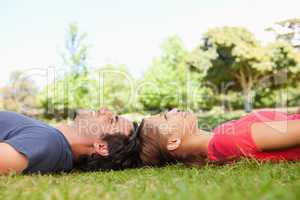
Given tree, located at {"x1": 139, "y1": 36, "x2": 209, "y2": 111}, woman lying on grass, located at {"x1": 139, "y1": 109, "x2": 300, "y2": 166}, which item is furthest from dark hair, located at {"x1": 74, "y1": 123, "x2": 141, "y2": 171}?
tree, located at {"x1": 139, "y1": 36, "x2": 209, "y2": 111}

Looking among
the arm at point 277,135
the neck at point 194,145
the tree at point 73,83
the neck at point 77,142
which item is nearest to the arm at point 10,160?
the neck at point 77,142

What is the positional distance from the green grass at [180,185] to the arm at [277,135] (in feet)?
0.73

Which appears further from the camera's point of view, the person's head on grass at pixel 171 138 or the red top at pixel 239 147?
the person's head on grass at pixel 171 138

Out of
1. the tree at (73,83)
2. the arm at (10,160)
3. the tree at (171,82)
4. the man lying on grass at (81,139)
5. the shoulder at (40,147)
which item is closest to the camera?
the arm at (10,160)

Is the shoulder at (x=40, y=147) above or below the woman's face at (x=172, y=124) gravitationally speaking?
below

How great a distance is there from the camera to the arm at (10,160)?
3.74 m

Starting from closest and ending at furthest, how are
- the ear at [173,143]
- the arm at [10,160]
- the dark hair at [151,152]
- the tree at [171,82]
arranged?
the arm at [10,160] < the ear at [173,143] < the dark hair at [151,152] < the tree at [171,82]

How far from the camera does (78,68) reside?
27.7 m

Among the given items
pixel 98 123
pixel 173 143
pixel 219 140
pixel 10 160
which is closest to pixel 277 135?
pixel 219 140

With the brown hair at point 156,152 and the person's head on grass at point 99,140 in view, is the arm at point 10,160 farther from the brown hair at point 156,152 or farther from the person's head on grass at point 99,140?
the brown hair at point 156,152

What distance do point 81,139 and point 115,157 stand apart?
0.38 meters

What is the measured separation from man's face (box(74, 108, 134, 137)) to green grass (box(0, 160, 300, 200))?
1.83 feet

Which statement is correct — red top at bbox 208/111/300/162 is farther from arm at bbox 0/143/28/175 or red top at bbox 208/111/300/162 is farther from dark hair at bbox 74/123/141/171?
arm at bbox 0/143/28/175

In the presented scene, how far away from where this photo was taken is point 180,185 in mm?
2736
